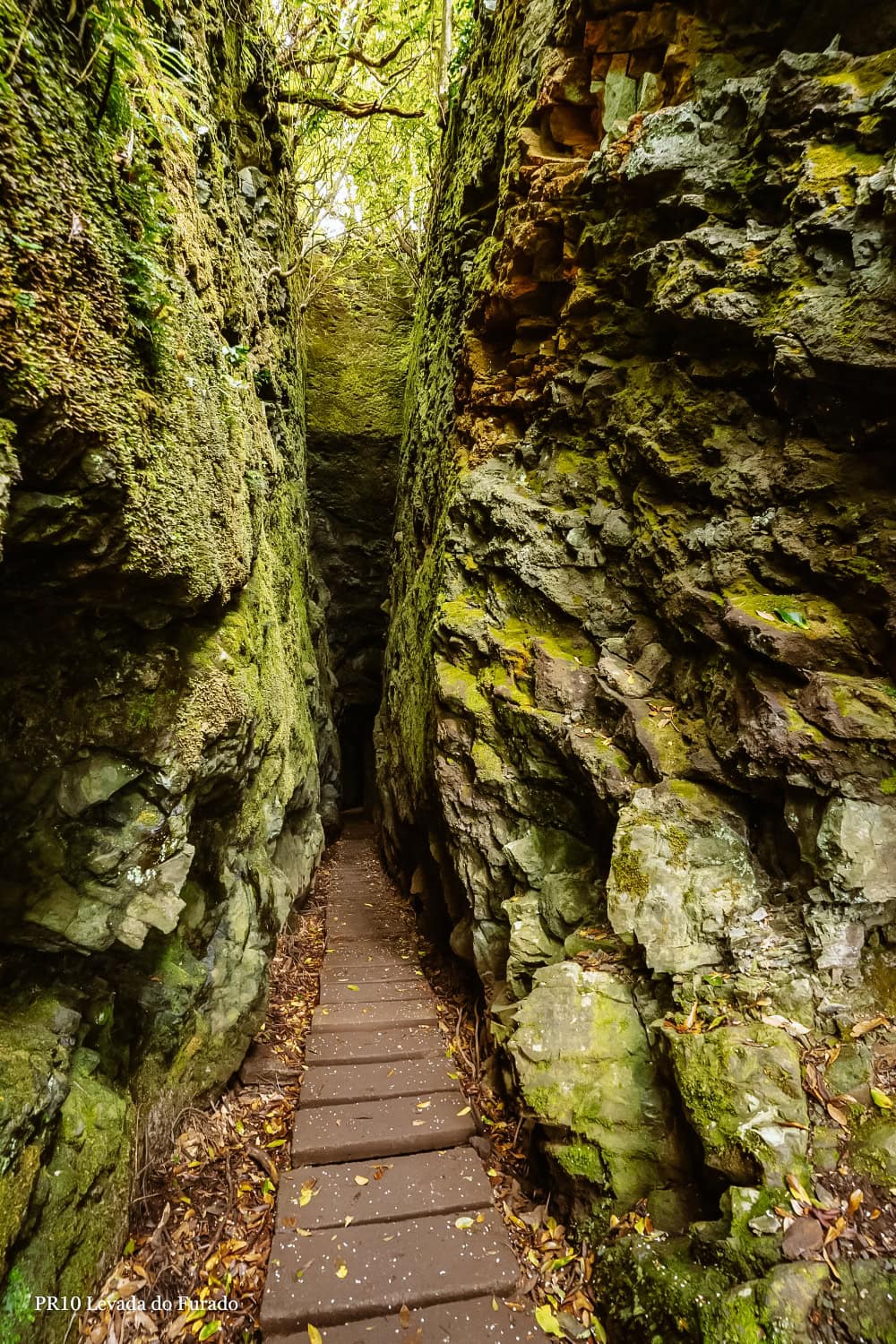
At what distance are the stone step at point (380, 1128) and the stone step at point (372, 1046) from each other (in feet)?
1.36

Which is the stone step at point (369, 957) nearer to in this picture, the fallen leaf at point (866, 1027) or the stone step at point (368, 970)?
the stone step at point (368, 970)

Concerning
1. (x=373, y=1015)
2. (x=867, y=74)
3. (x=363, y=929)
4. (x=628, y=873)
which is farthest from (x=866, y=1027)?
(x=867, y=74)

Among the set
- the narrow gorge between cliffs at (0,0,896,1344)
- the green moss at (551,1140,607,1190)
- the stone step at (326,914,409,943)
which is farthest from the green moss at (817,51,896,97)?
the stone step at (326,914,409,943)

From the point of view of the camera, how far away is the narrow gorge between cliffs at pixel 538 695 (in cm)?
234

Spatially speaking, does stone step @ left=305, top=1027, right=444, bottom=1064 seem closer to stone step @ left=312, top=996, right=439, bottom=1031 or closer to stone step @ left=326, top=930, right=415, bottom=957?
stone step @ left=312, top=996, right=439, bottom=1031

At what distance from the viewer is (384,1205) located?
124 inches

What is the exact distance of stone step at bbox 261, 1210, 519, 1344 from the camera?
266cm

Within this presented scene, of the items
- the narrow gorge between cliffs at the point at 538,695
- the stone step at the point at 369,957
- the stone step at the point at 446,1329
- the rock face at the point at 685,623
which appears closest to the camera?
the narrow gorge between cliffs at the point at 538,695

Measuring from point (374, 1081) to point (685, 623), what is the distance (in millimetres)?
3954

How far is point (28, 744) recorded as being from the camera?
2666 mm

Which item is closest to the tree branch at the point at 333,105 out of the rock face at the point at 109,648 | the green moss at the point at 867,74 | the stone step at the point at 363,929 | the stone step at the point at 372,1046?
the rock face at the point at 109,648

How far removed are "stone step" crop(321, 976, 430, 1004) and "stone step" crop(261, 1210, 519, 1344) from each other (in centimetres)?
206

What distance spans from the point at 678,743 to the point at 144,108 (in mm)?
4566

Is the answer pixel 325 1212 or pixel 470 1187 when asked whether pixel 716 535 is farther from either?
pixel 325 1212
